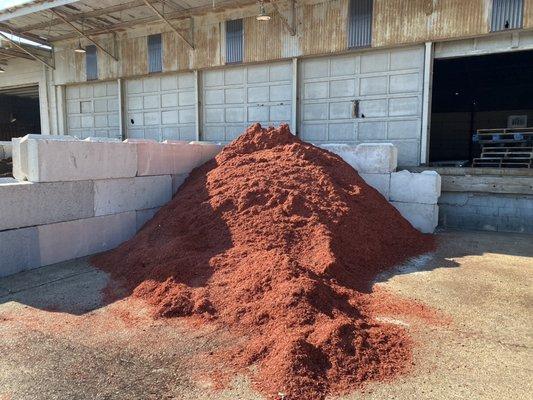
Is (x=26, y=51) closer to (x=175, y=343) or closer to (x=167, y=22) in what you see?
(x=167, y=22)

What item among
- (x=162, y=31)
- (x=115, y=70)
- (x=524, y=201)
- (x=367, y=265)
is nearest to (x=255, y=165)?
(x=367, y=265)

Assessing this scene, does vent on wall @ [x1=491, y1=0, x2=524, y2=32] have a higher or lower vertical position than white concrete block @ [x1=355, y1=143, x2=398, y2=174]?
higher

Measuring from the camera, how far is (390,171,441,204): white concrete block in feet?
26.9

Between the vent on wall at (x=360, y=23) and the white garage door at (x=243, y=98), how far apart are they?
2169 mm

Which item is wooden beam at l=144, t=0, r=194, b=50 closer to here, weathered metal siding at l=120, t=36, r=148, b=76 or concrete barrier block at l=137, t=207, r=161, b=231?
weathered metal siding at l=120, t=36, r=148, b=76

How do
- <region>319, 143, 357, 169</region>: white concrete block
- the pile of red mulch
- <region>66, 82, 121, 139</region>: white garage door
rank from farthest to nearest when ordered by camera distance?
<region>66, 82, 121, 139</region>: white garage door → <region>319, 143, 357, 169</region>: white concrete block → the pile of red mulch

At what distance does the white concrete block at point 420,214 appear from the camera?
8.30 meters

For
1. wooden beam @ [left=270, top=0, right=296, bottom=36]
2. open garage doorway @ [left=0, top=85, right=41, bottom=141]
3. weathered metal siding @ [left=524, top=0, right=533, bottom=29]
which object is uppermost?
wooden beam @ [left=270, top=0, right=296, bottom=36]

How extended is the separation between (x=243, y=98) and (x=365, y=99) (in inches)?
164

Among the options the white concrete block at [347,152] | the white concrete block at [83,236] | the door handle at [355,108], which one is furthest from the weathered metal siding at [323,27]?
the white concrete block at [83,236]

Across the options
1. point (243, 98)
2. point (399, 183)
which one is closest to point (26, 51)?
point (243, 98)

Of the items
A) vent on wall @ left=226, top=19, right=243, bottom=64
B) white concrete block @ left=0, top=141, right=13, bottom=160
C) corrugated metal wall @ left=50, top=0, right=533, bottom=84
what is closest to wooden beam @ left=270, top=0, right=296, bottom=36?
corrugated metal wall @ left=50, top=0, right=533, bottom=84

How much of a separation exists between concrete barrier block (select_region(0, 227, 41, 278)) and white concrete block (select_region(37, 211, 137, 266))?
10 centimetres

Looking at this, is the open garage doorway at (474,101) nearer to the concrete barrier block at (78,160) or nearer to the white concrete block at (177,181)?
the white concrete block at (177,181)
